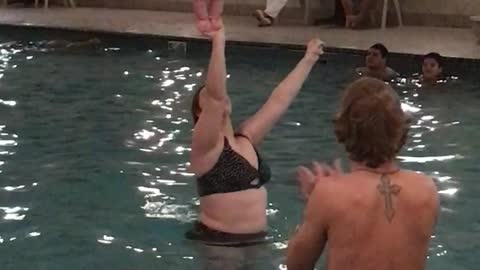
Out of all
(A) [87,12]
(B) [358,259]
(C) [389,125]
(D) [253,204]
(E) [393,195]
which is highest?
(C) [389,125]

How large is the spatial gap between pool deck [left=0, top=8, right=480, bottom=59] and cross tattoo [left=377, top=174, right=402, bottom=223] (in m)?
6.78

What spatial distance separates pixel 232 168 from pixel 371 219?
1.43 m

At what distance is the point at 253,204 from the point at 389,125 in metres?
1.59

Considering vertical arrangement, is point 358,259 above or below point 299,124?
above

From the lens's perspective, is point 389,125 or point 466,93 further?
point 466,93

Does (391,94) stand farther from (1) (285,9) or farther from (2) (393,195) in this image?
(1) (285,9)

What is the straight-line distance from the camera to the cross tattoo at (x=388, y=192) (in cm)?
254

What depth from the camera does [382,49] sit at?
833cm

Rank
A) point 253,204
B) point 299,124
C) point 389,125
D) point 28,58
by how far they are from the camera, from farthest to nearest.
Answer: point 28,58
point 299,124
point 253,204
point 389,125

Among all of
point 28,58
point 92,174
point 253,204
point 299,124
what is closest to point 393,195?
point 253,204

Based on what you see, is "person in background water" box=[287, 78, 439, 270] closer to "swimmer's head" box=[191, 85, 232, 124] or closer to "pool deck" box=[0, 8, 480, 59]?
"swimmer's head" box=[191, 85, 232, 124]

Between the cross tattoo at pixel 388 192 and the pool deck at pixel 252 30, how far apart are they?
678 cm

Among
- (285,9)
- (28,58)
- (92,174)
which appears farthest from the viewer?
(285,9)

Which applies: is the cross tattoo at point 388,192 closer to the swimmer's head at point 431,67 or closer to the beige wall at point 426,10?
the swimmer's head at point 431,67
